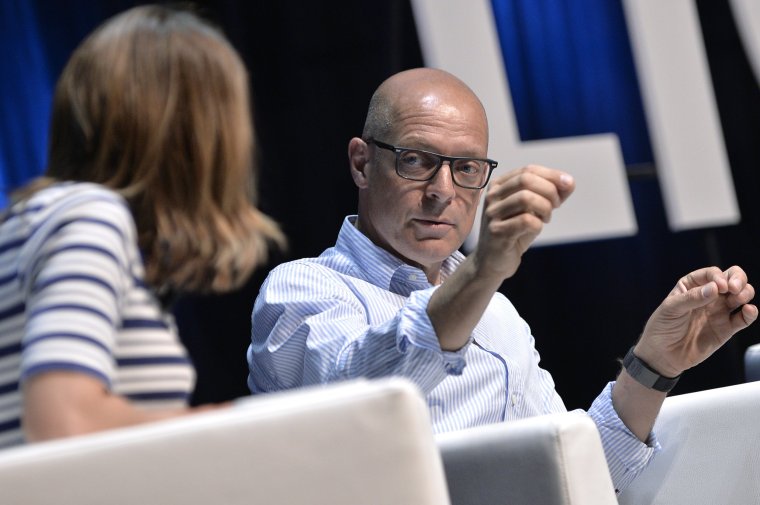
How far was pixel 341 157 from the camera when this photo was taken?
131 inches

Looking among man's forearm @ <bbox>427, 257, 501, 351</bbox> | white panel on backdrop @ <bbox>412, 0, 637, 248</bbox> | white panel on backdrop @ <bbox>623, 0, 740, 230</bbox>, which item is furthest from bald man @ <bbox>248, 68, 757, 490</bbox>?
white panel on backdrop @ <bbox>623, 0, 740, 230</bbox>

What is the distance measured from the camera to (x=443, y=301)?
153 cm

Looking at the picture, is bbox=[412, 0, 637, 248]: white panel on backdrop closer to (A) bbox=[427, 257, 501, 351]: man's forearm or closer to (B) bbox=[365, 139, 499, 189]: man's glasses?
(B) bbox=[365, 139, 499, 189]: man's glasses

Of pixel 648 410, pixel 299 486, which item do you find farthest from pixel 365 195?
pixel 299 486

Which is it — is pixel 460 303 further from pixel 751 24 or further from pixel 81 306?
pixel 751 24

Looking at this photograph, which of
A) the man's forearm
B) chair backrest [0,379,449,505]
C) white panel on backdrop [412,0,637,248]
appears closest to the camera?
chair backrest [0,379,449,505]

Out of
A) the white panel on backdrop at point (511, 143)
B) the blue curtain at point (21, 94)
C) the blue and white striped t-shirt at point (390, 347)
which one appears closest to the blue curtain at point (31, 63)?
the blue curtain at point (21, 94)

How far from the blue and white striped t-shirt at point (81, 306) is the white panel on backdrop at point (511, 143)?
2.29 m

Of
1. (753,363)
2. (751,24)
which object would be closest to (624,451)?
(753,363)

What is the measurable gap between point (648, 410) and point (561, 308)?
1822 mm

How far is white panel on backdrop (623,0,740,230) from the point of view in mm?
3686

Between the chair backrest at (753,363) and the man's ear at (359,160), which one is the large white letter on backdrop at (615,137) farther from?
the chair backrest at (753,363)

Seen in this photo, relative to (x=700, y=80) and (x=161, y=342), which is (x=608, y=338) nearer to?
(x=700, y=80)

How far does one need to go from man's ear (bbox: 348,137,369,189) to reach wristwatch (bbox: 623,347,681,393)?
2.20 feet
